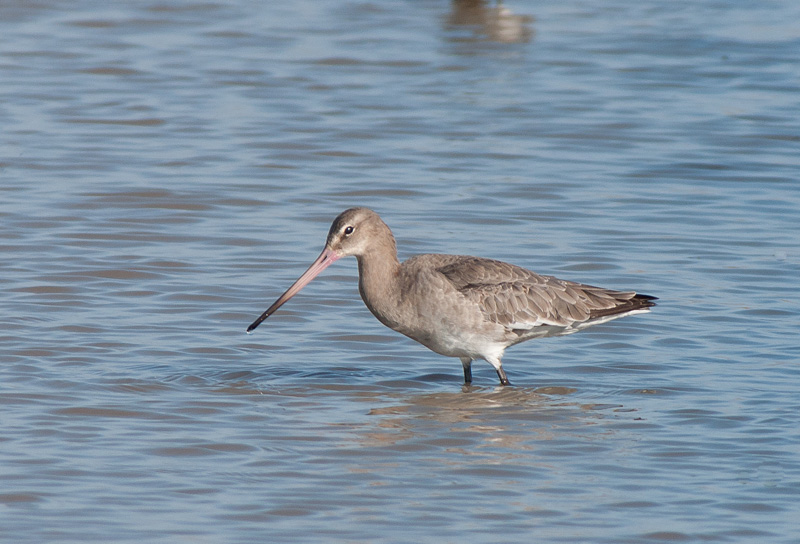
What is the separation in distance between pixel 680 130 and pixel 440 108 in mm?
2372

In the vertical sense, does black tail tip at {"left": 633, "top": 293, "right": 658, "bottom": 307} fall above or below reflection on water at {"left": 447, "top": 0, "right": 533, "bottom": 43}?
below

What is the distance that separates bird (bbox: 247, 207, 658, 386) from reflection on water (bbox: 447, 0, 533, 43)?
9.43 meters

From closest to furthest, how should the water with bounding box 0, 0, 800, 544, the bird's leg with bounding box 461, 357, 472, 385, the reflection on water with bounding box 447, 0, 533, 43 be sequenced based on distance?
the water with bounding box 0, 0, 800, 544, the bird's leg with bounding box 461, 357, 472, 385, the reflection on water with bounding box 447, 0, 533, 43

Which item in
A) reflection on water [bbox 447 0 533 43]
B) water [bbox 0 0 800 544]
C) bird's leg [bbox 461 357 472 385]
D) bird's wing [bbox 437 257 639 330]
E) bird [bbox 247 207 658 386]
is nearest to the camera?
water [bbox 0 0 800 544]

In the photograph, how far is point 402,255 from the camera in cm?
944

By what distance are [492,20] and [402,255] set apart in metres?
8.52

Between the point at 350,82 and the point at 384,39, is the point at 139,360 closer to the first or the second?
the point at 350,82

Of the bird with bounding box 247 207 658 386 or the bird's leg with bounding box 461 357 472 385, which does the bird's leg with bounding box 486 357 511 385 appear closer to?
the bird with bounding box 247 207 658 386

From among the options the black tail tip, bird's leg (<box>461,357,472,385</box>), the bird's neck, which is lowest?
bird's leg (<box>461,357,472,385</box>)

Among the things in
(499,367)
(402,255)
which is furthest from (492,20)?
(499,367)

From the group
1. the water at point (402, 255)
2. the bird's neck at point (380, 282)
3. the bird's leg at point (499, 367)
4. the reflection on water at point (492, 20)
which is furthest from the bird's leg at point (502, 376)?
the reflection on water at point (492, 20)

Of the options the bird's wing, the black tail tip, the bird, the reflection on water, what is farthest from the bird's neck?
the reflection on water

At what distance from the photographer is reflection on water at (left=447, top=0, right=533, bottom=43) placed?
16641 mm

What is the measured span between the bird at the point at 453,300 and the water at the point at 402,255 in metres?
0.31
